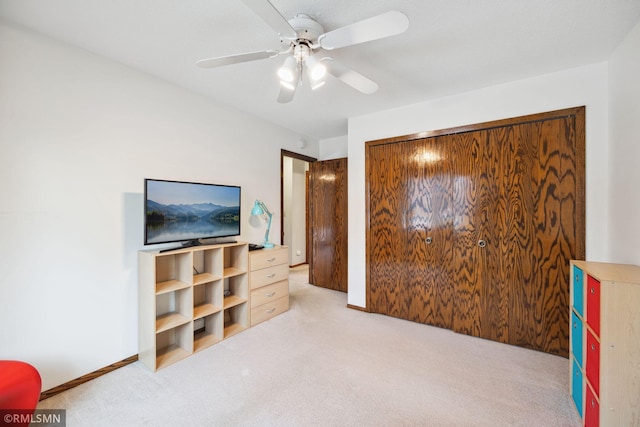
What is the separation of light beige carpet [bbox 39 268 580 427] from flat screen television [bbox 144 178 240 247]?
3.40 feet

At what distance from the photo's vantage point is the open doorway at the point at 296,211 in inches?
215

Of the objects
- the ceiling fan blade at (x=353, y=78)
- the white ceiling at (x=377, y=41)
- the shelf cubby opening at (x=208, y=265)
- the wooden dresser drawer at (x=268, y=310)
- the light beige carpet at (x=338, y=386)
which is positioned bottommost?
the light beige carpet at (x=338, y=386)

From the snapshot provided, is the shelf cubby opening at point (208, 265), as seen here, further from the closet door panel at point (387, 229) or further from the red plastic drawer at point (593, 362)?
the red plastic drawer at point (593, 362)

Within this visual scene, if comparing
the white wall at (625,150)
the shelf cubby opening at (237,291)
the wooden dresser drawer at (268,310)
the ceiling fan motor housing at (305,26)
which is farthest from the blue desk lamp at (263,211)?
the white wall at (625,150)

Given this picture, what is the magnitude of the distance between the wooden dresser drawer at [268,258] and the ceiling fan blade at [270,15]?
6.90 ft

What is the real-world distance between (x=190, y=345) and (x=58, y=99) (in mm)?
2088

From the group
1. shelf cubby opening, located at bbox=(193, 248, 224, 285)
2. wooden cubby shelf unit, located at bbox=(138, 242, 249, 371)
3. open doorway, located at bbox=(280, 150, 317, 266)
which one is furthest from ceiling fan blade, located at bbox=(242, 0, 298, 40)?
open doorway, located at bbox=(280, 150, 317, 266)

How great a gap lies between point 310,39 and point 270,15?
1.55 ft

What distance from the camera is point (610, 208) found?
6.72 feet

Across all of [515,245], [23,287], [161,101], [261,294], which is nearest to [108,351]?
[23,287]

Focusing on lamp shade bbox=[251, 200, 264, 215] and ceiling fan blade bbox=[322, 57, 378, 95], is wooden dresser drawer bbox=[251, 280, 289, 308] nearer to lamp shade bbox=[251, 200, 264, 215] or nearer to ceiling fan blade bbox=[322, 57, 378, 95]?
lamp shade bbox=[251, 200, 264, 215]

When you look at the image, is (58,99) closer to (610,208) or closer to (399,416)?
(399,416)

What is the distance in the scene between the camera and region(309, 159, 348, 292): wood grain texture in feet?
13.1

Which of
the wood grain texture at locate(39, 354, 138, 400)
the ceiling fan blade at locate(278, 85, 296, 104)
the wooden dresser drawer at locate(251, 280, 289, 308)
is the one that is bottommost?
the wood grain texture at locate(39, 354, 138, 400)
